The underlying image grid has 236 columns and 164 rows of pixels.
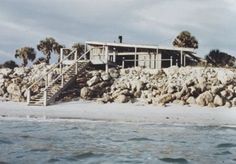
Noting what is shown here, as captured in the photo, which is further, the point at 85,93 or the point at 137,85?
the point at 137,85

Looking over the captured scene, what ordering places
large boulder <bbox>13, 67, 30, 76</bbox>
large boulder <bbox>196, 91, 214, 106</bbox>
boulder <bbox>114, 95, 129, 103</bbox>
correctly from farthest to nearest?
large boulder <bbox>13, 67, 30, 76</bbox> → boulder <bbox>114, 95, 129, 103</bbox> → large boulder <bbox>196, 91, 214, 106</bbox>

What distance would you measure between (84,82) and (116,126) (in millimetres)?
11569

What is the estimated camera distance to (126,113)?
944 inches

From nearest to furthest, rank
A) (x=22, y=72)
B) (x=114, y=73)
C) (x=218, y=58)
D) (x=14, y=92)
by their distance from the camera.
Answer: (x=14, y=92) < (x=114, y=73) < (x=22, y=72) < (x=218, y=58)

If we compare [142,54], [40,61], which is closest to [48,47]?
[40,61]

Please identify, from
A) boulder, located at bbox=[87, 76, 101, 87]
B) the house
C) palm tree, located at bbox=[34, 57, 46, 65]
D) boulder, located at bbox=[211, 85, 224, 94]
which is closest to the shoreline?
boulder, located at bbox=[211, 85, 224, 94]

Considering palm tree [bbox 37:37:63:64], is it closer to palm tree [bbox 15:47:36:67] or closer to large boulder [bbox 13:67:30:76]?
palm tree [bbox 15:47:36:67]

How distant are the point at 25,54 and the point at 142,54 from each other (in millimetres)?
17508

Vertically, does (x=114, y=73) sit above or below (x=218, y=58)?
below

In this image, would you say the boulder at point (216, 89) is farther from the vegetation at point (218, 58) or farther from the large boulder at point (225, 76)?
the vegetation at point (218, 58)

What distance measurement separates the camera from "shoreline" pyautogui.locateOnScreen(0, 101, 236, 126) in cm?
2214

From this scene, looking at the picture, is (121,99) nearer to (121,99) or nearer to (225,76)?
(121,99)

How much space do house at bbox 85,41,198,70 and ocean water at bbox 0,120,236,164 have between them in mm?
16562

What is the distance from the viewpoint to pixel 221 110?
2439 centimetres
